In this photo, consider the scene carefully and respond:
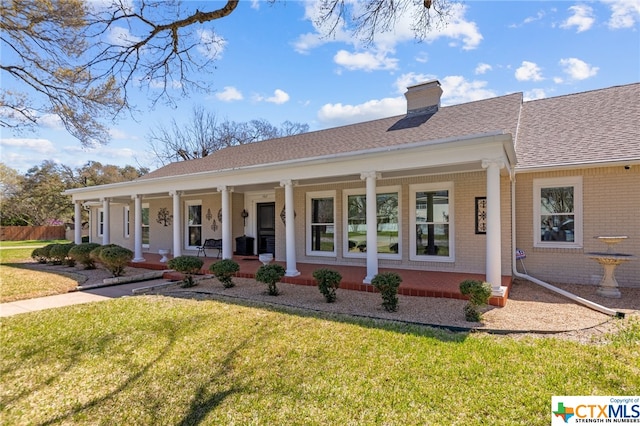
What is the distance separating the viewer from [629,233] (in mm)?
7473

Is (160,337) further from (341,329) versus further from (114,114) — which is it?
(114,114)

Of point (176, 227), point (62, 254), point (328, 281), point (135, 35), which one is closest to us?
point (328, 281)

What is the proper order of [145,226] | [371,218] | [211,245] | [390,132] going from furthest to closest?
[145,226] < [211,245] < [390,132] < [371,218]

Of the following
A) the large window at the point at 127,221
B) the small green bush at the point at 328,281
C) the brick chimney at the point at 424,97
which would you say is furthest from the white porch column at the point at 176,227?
the brick chimney at the point at 424,97

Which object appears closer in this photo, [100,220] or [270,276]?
[270,276]

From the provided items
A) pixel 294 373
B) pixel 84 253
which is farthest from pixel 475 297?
pixel 84 253

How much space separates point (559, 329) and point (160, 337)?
5844 mm

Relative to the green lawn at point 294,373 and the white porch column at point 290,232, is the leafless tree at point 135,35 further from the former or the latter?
the green lawn at point 294,373

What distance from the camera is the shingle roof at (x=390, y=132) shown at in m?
8.89

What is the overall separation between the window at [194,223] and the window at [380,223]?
7007mm

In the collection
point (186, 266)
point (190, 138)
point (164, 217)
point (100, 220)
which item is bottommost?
point (186, 266)

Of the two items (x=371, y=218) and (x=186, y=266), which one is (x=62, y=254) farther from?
(x=371, y=218)

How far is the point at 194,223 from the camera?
1427 centimetres

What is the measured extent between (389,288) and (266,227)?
7750mm
